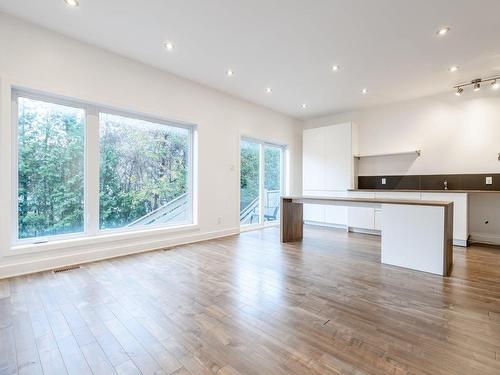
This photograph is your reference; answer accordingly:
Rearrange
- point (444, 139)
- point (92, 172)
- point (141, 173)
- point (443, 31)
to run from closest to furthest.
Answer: point (443, 31) < point (92, 172) < point (141, 173) < point (444, 139)

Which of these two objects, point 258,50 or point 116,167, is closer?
point 258,50

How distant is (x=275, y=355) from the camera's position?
1.48m

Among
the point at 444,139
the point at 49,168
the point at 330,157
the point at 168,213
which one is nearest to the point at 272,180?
the point at 330,157

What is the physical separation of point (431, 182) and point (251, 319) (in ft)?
16.1

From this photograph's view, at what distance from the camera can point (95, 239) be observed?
10.9 feet

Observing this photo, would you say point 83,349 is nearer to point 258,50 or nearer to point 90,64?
point 90,64

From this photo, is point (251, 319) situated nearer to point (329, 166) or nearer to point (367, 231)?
point (367, 231)

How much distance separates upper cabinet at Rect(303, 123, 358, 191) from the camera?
5625mm

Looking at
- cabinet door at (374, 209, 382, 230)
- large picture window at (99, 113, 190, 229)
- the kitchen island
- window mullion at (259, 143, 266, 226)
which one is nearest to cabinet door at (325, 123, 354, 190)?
cabinet door at (374, 209, 382, 230)

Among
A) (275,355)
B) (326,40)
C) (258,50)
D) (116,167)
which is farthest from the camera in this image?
(116,167)

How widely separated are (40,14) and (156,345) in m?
3.56

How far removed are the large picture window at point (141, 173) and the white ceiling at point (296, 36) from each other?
1.07 metres

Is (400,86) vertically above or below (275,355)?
above

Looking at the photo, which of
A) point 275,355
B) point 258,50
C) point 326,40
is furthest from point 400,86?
point 275,355
